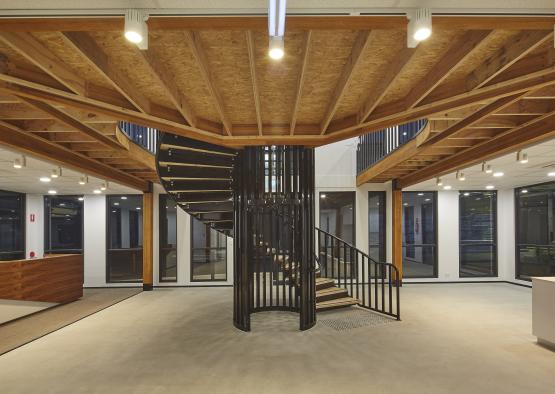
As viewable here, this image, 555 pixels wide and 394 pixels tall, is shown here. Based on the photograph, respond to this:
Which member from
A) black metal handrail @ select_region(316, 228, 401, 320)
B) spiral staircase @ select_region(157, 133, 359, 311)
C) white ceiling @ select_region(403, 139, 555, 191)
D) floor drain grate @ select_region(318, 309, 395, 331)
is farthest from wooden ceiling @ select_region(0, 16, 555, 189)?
floor drain grate @ select_region(318, 309, 395, 331)

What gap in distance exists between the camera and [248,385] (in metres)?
3.36

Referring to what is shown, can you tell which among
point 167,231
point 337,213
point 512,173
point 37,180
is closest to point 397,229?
point 337,213

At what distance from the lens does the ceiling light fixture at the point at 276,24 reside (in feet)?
5.46

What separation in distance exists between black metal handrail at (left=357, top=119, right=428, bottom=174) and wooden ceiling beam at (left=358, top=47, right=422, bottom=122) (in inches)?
116

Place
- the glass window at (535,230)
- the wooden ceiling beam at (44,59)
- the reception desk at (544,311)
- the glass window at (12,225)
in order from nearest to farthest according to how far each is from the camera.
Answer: the wooden ceiling beam at (44,59) < the reception desk at (544,311) < the glass window at (535,230) < the glass window at (12,225)

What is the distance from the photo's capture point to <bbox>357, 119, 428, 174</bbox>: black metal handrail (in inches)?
271

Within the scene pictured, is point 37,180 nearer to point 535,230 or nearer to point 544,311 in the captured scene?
point 544,311

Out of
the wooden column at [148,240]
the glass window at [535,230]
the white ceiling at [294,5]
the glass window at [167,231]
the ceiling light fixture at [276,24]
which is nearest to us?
the ceiling light fixture at [276,24]

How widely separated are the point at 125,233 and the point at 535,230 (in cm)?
1184

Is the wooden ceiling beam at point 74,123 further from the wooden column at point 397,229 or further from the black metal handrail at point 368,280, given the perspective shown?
the wooden column at point 397,229

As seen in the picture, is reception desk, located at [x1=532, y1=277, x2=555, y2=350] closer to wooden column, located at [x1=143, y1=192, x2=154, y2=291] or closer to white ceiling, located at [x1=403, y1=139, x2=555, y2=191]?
white ceiling, located at [x1=403, y1=139, x2=555, y2=191]

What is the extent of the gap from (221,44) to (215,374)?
3347 mm

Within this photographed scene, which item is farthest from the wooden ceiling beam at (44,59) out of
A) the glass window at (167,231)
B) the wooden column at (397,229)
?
the wooden column at (397,229)

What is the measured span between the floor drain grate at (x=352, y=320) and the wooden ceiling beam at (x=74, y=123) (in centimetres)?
435
